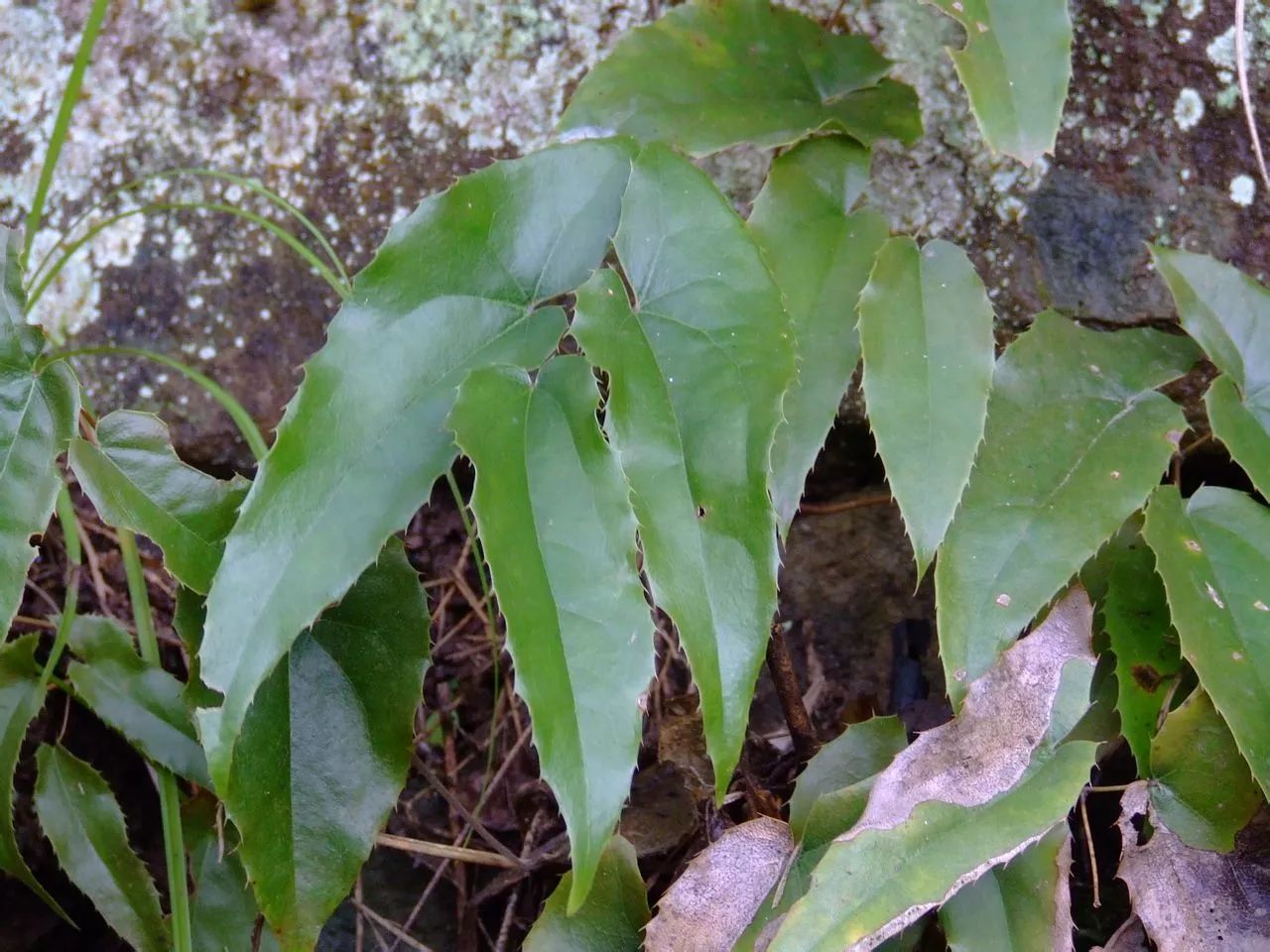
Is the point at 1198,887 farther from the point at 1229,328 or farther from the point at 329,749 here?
the point at 329,749

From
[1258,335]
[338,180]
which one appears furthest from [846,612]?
[338,180]

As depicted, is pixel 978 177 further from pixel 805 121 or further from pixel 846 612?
pixel 846 612

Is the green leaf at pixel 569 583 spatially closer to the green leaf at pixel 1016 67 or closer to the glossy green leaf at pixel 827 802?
the glossy green leaf at pixel 827 802

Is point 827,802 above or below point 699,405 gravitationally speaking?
below

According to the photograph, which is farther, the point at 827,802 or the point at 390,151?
the point at 390,151

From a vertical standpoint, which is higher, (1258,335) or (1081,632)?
(1258,335)

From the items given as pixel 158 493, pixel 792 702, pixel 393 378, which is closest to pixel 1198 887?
pixel 792 702
